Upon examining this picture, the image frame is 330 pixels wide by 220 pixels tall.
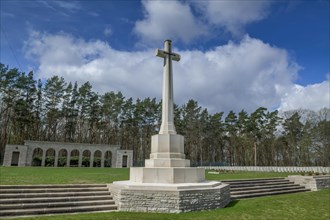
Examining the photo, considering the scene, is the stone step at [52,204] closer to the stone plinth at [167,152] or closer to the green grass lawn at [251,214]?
the green grass lawn at [251,214]

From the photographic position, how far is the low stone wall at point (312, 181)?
14.8m

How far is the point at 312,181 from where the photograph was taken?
584 inches

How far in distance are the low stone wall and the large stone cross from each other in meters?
9.81

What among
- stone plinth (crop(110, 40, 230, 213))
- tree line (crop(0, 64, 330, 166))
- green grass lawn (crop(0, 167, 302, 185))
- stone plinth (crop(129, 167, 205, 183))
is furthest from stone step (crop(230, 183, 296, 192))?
tree line (crop(0, 64, 330, 166))

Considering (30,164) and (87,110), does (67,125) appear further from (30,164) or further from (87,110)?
(30,164)

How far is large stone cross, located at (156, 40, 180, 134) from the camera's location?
10.7 meters

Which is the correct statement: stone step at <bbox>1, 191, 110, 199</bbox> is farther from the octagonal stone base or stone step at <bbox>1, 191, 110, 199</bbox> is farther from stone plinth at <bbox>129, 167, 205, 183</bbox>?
stone plinth at <bbox>129, 167, 205, 183</bbox>

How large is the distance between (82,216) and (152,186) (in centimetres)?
228

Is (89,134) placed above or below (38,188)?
above

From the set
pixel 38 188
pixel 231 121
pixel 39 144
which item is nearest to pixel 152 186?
pixel 38 188

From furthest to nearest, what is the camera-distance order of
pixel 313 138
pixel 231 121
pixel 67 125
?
pixel 231 121 < pixel 67 125 < pixel 313 138

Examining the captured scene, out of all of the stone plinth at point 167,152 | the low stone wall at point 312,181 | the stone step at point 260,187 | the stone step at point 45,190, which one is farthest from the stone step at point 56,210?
the low stone wall at point 312,181

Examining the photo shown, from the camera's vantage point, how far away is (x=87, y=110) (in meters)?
43.1

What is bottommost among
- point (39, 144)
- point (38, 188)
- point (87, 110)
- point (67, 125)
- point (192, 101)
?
point (38, 188)
